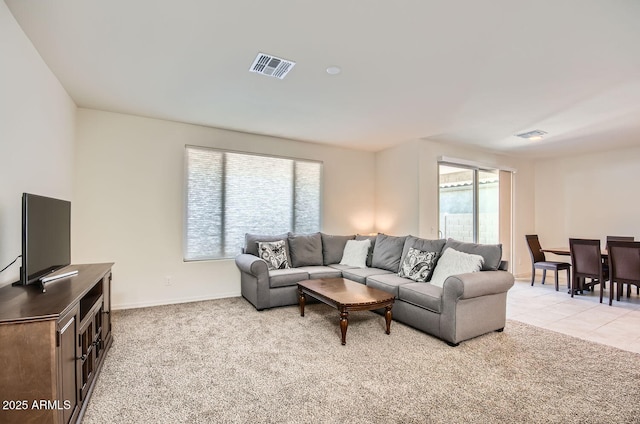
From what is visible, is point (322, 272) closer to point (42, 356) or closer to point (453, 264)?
point (453, 264)

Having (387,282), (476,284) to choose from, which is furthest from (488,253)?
(387,282)

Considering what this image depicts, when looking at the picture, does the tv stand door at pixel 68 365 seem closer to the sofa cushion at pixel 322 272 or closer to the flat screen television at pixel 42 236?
the flat screen television at pixel 42 236

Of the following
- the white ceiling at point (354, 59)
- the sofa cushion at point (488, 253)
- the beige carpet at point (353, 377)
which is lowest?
the beige carpet at point (353, 377)

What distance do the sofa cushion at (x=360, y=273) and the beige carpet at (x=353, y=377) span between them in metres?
0.72

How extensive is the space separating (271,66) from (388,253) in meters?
2.93

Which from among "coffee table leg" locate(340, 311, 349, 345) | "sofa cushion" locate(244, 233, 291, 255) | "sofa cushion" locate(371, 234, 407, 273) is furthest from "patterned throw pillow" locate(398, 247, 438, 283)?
"sofa cushion" locate(244, 233, 291, 255)

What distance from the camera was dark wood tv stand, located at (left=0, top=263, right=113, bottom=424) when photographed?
4.60ft

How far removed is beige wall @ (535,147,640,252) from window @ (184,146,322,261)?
16.9 feet

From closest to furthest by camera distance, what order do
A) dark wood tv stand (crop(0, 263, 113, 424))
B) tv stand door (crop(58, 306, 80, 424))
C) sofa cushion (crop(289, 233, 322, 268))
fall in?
dark wood tv stand (crop(0, 263, 113, 424)) < tv stand door (crop(58, 306, 80, 424)) < sofa cushion (crop(289, 233, 322, 268))

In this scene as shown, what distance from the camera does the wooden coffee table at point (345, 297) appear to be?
2936 mm

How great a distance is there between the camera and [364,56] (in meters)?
2.62

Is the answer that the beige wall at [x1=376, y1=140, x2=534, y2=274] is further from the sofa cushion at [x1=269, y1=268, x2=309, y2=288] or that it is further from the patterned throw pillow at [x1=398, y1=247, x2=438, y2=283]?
the sofa cushion at [x1=269, y1=268, x2=309, y2=288]

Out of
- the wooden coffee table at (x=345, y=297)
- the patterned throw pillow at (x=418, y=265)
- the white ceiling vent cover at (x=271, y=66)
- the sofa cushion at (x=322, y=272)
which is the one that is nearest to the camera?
Answer: the white ceiling vent cover at (x=271, y=66)

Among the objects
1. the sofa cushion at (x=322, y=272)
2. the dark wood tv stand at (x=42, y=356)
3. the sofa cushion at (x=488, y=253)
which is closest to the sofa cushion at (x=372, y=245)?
the sofa cushion at (x=322, y=272)
